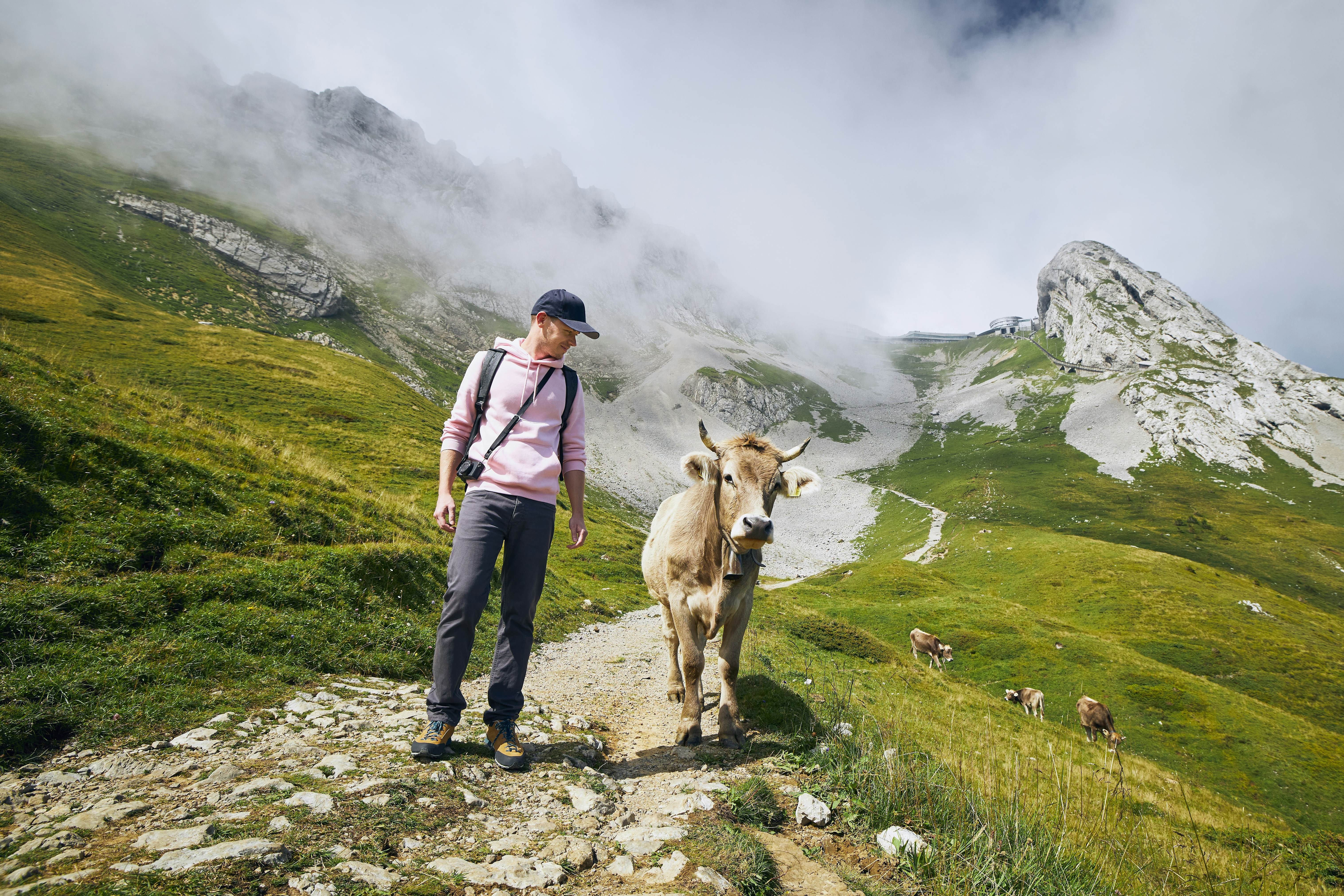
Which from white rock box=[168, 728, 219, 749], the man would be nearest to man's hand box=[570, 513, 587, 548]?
the man

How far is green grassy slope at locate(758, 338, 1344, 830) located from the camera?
27.1 m

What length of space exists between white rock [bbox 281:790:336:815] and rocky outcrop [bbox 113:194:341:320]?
149267 mm

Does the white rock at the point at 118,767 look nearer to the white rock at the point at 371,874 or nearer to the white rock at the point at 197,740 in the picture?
the white rock at the point at 197,740

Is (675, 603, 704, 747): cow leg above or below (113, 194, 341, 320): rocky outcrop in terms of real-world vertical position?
below

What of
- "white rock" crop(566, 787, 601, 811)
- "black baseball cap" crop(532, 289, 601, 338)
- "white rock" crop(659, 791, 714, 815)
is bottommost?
"white rock" crop(566, 787, 601, 811)

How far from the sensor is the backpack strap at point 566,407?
236 inches

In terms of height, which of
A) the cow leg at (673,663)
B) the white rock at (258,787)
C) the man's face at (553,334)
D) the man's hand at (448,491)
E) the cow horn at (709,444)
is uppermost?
the man's face at (553,334)

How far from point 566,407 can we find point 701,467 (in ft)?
8.42

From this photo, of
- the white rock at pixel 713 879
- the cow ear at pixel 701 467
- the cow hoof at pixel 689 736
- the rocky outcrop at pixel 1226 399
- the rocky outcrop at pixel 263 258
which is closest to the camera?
the white rock at pixel 713 879

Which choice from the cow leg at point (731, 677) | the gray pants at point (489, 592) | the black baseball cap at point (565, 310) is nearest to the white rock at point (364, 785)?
the gray pants at point (489, 592)

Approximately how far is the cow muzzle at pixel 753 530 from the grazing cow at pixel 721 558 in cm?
37

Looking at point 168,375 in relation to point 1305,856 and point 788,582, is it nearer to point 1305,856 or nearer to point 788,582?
point 788,582

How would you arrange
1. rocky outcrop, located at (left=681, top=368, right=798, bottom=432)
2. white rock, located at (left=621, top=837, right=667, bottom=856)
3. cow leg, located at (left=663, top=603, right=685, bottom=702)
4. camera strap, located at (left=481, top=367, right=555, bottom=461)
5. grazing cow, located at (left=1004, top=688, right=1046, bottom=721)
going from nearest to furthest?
white rock, located at (left=621, top=837, right=667, bottom=856) → camera strap, located at (left=481, top=367, right=555, bottom=461) → cow leg, located at (left=663, top=603, right=685, bottom=702) → grazing cow, located at (left=1004, top=688, right=1046, bottom=721) → rocky outcrop, located at (left=681, top=368, right=798, bottom=432)

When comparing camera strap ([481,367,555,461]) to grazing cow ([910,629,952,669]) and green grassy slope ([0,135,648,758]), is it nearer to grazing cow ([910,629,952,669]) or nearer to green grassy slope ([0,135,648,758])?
green grassy slope ([0,135,648,758])
